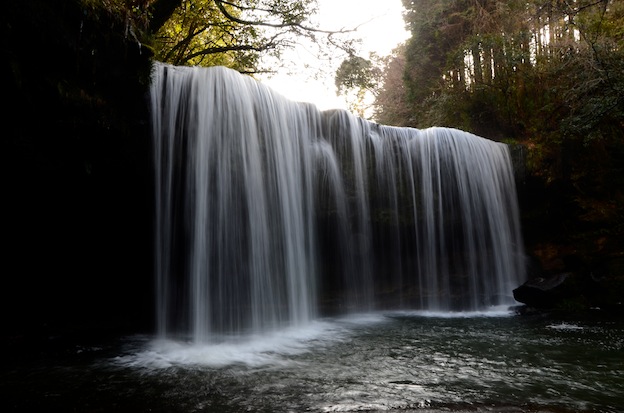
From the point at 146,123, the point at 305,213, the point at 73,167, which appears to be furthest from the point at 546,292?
the point at 73,167

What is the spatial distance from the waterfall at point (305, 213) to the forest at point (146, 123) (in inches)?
24.3

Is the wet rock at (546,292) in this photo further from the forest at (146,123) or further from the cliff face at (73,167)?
the cliff face at (73,167)

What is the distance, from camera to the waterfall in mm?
6559

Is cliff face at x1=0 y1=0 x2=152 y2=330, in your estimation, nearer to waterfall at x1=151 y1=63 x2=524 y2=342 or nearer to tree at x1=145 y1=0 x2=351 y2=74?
waterfall at x1=151 y1=63 x2=524 y2=342

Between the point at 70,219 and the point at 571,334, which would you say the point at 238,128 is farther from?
the point at 571,334

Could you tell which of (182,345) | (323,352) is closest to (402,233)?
(323,352)

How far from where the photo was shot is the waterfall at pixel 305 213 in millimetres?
6559

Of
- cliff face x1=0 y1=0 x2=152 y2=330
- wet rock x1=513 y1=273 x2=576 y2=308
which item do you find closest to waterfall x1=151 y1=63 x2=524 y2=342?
cliff face x1=0 y1=0 x2=152 y2=330

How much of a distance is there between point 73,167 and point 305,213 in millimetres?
4393

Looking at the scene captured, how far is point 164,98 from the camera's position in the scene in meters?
6.60

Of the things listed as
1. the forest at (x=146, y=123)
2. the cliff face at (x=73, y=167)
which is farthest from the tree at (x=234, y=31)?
the cliff face at (x=73, y=167)

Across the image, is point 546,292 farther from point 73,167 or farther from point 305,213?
point 73,167

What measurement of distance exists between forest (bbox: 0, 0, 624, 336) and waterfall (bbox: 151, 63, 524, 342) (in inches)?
24.3

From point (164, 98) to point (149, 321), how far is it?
3.89 meters
